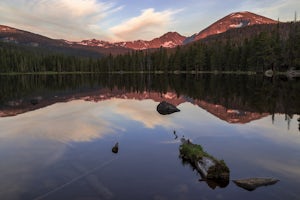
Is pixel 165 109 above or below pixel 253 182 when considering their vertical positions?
above

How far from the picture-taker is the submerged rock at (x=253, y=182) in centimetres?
1468

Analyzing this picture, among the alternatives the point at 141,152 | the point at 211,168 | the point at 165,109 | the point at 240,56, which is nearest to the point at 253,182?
the point at 211,168

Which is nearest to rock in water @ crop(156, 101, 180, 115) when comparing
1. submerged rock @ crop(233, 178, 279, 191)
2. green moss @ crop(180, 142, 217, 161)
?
green moss @ crop(180, 142, 217, 161)

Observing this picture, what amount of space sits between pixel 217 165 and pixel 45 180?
387 inches

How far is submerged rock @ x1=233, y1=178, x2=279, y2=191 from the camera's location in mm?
14680

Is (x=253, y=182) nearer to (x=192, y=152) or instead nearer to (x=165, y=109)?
(x=192, y=152)

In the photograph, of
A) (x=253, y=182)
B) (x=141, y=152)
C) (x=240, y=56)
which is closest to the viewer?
(x=253, y=182)

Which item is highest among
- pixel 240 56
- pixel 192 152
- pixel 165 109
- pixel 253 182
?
pixel 240 56

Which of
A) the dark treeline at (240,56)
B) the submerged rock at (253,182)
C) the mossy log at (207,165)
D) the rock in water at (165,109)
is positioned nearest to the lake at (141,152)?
the submerged rock at (253,182)

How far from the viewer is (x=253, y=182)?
48.9ft

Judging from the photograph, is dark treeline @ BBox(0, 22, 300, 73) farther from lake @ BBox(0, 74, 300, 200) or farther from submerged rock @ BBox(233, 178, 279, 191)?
submerged rock @ BBox(233, 178, 279, 191)

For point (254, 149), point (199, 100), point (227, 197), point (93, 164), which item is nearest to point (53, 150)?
point (93, 164)

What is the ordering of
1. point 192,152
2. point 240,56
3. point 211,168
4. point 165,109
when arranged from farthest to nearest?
point 240,56 < point 165,109 < point 192,152 < point 211,168

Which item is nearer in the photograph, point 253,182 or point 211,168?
point 253,182
